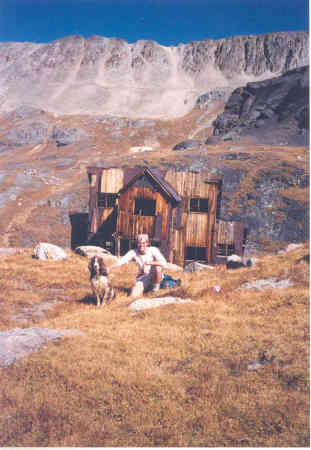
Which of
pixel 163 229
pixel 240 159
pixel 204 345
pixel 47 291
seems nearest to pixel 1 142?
pixel 240 159

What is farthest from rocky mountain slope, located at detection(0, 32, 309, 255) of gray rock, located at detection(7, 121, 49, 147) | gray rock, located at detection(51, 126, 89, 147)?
gray rock, located at detection(51, 126, 89, 147)

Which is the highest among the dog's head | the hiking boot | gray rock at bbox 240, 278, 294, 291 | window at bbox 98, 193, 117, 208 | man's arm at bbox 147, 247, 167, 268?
window at bbox 98, 193, 117, 208

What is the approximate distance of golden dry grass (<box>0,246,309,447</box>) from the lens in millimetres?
3938

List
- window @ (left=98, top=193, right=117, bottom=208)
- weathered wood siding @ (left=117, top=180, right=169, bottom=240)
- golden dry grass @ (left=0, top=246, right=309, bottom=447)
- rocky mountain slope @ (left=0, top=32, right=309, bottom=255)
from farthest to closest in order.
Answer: rocky mountain slope @ (left=0, top=32, right=309, bottom=255)
window @ (left=98, top=193, right=117, bottom=208)
weathered wood siding @ (left=117, top=180, right=169, bottom=240)
golden dry grass @ (left=0, top=246, right=309, bottom=447)

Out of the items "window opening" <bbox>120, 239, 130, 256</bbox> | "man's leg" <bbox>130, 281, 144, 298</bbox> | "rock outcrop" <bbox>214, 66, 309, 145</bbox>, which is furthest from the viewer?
"rock outcrop" <bbox>214, 66, 309, 145</bbox>

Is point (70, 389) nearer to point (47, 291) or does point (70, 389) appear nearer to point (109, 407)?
point (109, 407)

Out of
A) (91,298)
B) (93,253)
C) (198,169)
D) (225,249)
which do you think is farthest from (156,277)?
(198,169)

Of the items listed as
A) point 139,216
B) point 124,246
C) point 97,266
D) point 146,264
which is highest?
point 139,216

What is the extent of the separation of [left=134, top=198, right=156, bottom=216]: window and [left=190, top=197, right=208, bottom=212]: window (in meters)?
3.46

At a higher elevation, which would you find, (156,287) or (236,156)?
(236,156)

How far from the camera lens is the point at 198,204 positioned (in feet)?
88.5

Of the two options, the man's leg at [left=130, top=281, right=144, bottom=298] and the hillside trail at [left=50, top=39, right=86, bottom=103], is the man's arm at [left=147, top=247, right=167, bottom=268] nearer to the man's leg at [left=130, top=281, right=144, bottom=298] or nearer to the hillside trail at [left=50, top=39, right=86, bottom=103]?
the man's leg at [left=130, top=281, right=144, bottom=298]

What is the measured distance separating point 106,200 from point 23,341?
25064mm

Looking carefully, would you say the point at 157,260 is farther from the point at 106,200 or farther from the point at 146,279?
the point at 106,200
